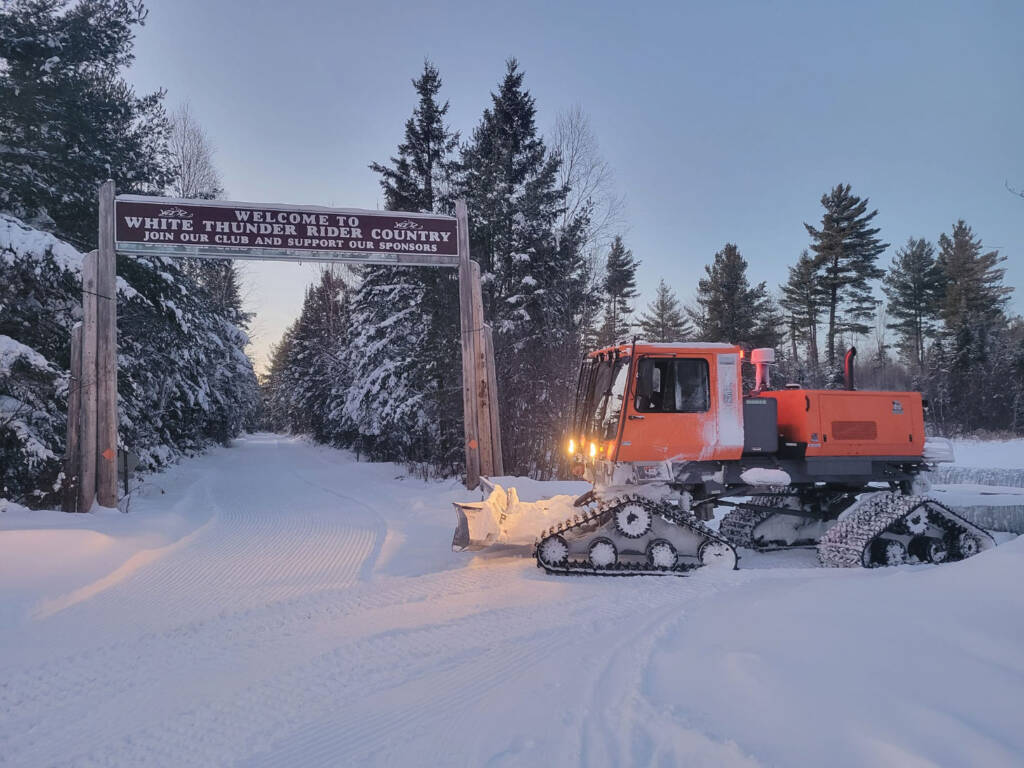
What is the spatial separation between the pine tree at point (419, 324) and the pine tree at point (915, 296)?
34.5 meters

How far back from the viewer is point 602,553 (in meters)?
6.83

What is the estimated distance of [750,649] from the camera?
3.82 m

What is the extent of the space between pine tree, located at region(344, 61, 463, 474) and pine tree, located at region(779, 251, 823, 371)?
25.5 metres

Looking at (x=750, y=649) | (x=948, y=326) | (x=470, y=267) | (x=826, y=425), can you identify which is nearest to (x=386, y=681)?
(x=750, y=649)

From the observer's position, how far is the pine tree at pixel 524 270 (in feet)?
53.8

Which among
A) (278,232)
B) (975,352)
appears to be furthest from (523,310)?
(975,352)

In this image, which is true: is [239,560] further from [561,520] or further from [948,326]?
[948,326]

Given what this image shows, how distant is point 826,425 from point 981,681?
188 inches

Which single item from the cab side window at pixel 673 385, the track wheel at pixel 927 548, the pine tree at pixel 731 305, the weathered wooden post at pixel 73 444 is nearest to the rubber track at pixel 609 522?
the cab side window at pixel 673 385

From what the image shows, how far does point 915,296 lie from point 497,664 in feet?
151

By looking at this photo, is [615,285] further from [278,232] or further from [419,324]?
[278,232]

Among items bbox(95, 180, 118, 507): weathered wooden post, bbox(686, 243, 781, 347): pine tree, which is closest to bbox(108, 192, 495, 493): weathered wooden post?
bbox(95, 180, 118, 507): weathered wooden post

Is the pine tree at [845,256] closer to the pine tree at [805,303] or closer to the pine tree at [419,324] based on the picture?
the pine tree at [805,303]

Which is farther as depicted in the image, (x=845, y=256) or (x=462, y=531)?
(x=845, y=256)
